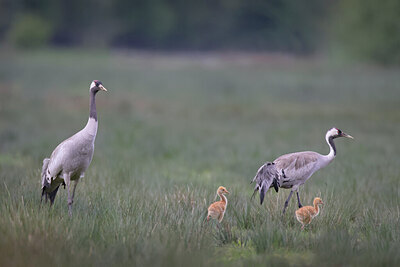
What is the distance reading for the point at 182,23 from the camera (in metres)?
68.2

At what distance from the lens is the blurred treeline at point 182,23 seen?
63.5 m

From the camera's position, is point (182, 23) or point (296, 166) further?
point (182, 23)

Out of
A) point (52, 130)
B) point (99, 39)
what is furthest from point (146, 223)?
point (99, 39)

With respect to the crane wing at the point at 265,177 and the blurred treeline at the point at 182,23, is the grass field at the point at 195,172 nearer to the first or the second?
the crane wing at the point at 265,177

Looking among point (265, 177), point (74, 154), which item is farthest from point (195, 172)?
point (74, 154)

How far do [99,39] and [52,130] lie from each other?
1874 inches

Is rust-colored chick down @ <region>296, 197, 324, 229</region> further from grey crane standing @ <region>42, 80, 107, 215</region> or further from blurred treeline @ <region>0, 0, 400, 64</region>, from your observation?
blurred treeline @ <region>0, 0, 400, 64</region>

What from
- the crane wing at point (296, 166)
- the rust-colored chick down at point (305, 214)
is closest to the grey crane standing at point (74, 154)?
the crane wing at point (296, 166)

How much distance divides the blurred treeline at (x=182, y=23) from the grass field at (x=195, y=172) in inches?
1365

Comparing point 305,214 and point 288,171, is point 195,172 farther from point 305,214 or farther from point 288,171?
point 305,214

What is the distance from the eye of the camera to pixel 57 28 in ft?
208

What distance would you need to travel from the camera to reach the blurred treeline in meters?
63.5

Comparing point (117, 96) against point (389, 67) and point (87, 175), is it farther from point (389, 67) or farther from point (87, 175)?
point (389, 67)

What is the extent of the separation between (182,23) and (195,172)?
190 feet
